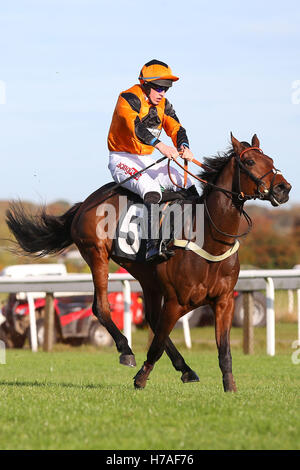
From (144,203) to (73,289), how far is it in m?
8.02

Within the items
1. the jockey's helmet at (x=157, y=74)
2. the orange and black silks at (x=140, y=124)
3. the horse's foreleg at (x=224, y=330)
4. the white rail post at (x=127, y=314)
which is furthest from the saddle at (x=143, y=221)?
the white rail post at (x=127, y=314)

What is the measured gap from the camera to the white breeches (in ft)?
25.9

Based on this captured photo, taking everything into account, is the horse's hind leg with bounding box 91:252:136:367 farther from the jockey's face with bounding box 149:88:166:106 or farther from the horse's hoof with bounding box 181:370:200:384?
the jockey's face with bounding box 149:88:166:106

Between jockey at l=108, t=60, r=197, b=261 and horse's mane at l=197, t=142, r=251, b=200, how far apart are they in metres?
0.19

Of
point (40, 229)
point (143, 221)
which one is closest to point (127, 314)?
point (40, 229)

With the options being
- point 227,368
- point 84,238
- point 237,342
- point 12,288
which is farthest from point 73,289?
point 227,368

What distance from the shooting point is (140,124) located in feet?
25.7

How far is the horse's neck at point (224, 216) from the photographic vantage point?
7.34 metres

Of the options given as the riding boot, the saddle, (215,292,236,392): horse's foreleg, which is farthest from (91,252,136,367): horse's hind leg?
(215,292,236,392): horse's foreleg

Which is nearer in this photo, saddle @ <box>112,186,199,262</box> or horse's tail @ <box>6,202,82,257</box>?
saddle @ <box>112,186,199,262</box>

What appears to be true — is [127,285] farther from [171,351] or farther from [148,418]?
[148,418]

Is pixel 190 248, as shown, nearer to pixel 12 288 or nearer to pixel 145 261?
pixel 145 261

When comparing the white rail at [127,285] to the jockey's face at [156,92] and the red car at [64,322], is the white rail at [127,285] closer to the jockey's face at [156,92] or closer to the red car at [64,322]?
the red car at [64,322]

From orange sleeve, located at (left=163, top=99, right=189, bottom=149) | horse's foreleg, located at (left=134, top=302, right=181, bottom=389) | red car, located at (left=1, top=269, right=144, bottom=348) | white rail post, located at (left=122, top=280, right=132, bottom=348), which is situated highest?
orange sleeve, located at (left=163, top=99, right=189, bottom=149)
